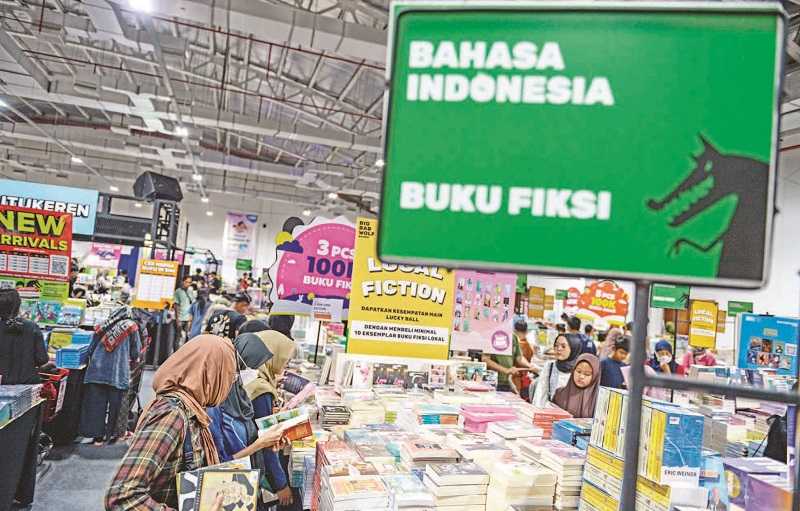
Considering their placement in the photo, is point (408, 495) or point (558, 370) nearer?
point (408, 495)

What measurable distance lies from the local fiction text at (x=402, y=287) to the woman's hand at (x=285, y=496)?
4.34 ft

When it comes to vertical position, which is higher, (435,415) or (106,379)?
(435,415)

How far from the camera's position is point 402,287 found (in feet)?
12.3

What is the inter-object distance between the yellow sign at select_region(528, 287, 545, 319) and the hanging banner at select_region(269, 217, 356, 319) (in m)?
9.88

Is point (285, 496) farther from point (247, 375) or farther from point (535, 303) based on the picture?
point (535, 303)

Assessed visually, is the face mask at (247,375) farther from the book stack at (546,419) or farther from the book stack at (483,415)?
the book stack at (546,419)

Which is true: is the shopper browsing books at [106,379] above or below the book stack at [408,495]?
below

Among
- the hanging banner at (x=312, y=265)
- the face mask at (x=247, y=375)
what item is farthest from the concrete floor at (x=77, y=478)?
the face mask at (x=247, y=375)

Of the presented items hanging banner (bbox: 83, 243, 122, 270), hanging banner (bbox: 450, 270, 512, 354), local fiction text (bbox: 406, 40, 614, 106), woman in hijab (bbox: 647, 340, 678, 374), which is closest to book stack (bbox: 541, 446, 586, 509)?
local fiction text (bbox: 406, 40, 614, 106)

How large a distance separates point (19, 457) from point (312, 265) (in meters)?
2.68

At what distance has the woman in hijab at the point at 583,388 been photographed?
452 centimetres

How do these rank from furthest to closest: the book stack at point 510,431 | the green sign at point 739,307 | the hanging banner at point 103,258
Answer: the hanging banner at point 103,258, the green sign at point 739,307, the book stack at point 510,431

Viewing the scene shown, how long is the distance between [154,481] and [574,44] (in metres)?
1.97

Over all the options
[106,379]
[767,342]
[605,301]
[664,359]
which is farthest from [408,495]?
[605,301]
